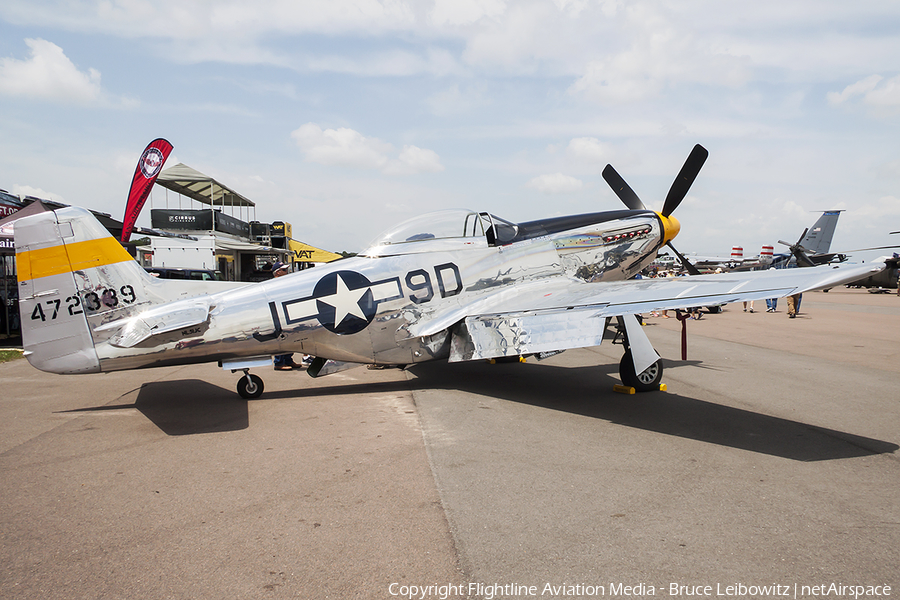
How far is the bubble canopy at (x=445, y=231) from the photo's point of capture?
753 centimetres

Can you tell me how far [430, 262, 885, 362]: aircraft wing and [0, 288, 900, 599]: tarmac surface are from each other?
91 cm

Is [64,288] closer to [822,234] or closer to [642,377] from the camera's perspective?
[642,377]

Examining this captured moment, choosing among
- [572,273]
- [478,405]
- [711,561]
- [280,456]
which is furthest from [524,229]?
[711,561]

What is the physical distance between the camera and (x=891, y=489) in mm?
3992

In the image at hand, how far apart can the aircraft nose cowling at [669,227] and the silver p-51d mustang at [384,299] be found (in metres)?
1.07

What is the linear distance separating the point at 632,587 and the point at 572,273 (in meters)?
5.84

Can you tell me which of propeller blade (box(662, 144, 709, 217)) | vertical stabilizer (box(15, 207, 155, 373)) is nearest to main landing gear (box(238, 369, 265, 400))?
vertical stabilizer (box(15, 207, 155, 373))

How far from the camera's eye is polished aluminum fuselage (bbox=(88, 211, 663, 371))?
6406 mm

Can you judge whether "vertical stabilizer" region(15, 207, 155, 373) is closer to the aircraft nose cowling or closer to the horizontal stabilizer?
the horizontal stabilizer

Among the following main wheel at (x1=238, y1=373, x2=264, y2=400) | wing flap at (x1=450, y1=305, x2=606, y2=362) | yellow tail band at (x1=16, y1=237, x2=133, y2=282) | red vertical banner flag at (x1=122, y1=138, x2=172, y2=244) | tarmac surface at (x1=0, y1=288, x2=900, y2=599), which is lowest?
tarmac surface at (x1=0, y1=288, x2=900, y2=599)

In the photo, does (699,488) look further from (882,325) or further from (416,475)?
(882,325)

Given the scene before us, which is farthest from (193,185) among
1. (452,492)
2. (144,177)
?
(452,492)

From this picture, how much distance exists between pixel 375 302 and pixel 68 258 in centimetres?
365

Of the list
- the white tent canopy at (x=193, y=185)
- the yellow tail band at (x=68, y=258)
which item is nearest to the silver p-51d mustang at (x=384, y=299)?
the yellow tail band at (x=68, y=258)
